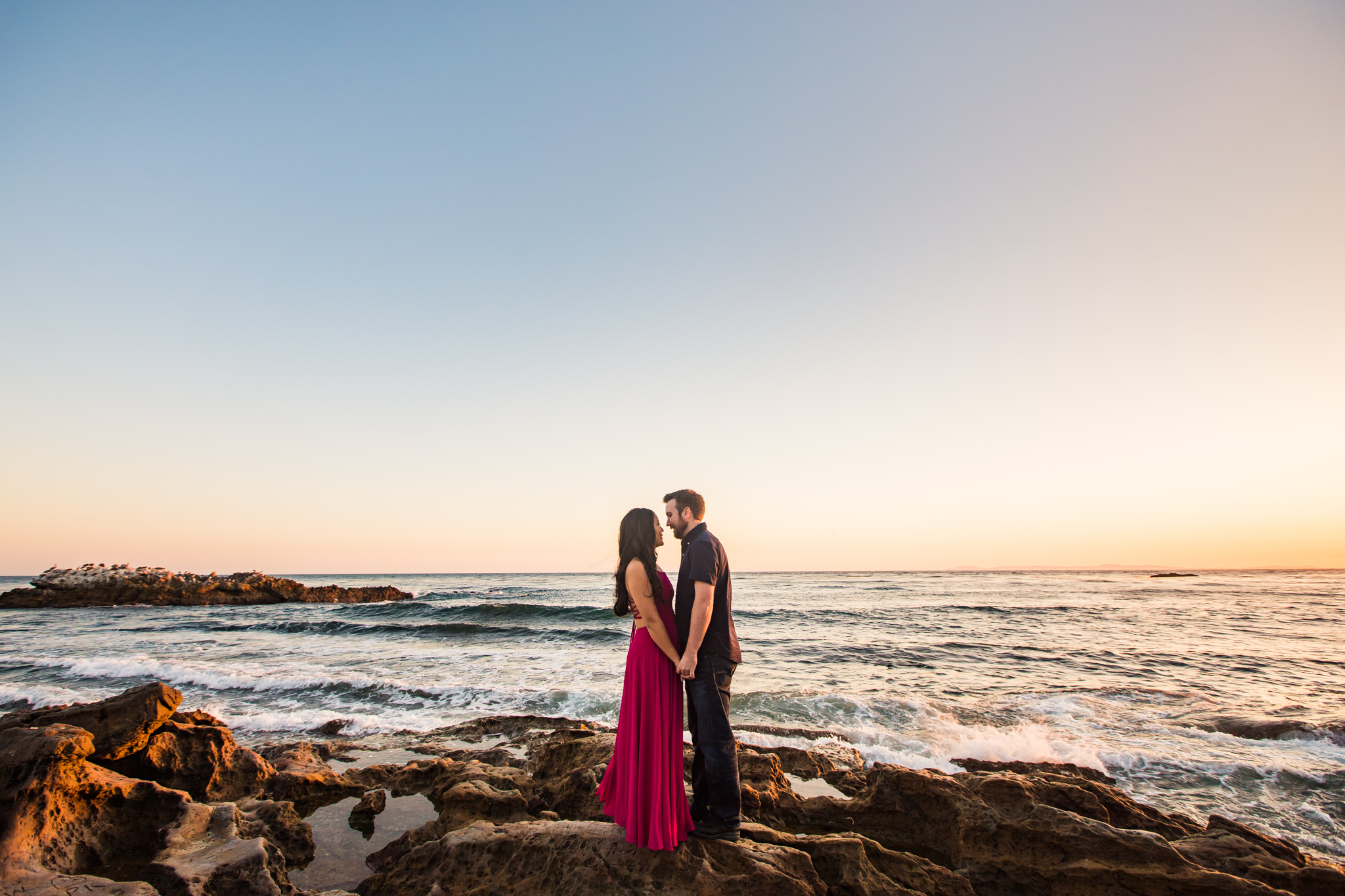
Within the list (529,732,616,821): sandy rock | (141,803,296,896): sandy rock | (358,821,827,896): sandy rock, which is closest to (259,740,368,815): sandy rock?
(141,803,296,896): sandy rock

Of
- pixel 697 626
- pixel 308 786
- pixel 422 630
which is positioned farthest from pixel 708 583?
pixel 422 630

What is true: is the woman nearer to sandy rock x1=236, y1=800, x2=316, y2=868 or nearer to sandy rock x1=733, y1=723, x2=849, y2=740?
sandy rock x1=236, y1=800, x2=316, y2=868

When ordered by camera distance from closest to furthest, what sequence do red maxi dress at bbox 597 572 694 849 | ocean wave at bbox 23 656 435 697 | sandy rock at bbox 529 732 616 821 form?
red maxi dress at bbox 597 572 694 849
sandy rock at bbox 529 732 616 821
ocean wave at bbox 23 656 435 697

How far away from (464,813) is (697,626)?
9.83 feet

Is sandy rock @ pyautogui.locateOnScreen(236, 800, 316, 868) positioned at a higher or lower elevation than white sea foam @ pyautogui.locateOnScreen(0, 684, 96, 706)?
higher

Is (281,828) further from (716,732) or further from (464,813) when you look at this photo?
(716,732)

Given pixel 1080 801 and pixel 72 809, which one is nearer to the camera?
pixel 72 809

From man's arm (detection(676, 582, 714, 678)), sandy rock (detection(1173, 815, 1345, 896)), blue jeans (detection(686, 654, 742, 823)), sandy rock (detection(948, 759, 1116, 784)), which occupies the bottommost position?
sandy rock (detection(948, 759, 1116, 784))

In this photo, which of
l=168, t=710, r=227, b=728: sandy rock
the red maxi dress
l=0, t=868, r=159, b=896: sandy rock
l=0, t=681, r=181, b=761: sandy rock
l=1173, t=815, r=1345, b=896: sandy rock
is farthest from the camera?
l=168, t=710, r=227, b=728: sandy rock

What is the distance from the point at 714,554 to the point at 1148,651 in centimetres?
1722

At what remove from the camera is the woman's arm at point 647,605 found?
3686 millimetres

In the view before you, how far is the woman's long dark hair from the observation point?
373 cm

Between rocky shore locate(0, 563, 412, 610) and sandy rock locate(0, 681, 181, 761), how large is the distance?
1517 inches

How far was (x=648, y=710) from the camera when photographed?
12.5ft
